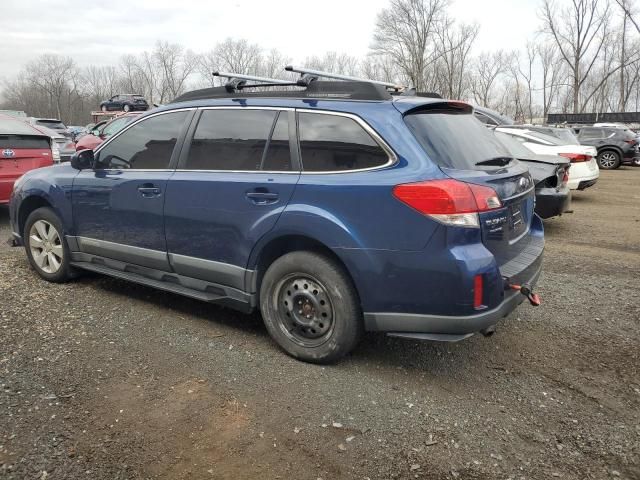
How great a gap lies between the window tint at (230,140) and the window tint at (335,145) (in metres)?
0.34

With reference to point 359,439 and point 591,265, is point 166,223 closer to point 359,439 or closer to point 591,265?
point 359,439

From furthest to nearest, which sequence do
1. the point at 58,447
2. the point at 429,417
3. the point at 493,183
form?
the point at 493,183
the point at 429,417
the point at 58,447

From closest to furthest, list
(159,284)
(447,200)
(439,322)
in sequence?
1. (447,200)
2. (439,322)
3. (159,284)

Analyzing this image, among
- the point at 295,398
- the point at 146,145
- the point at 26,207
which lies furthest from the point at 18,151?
the point at 295,398

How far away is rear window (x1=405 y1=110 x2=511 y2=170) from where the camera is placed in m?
3.20

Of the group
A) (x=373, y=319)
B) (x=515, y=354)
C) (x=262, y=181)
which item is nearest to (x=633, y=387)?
(x=515, y=354)

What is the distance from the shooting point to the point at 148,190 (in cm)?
414

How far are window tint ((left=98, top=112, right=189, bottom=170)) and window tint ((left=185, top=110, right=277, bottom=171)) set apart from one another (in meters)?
0.27

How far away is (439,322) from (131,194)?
2654mm

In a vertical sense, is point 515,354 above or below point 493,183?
below

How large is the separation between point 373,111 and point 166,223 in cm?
181

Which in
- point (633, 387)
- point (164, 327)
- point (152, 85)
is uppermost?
point (152, 85)

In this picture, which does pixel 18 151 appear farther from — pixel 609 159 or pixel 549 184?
pixel 609 159

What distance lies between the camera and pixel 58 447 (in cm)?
264
